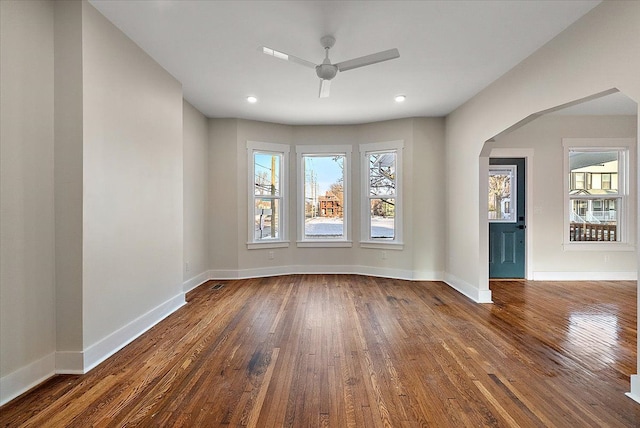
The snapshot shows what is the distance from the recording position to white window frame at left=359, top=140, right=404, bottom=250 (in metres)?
5.89

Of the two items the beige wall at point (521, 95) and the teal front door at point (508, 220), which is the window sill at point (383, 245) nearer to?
the beige wall at point (521, 95)

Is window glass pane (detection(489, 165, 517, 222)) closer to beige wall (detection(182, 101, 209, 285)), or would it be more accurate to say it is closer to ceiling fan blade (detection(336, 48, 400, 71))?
ceiling fan blade (detection(336, 48, 400, 71))

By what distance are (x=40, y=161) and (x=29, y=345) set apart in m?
1.25

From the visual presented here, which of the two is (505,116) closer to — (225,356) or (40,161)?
(225,356)

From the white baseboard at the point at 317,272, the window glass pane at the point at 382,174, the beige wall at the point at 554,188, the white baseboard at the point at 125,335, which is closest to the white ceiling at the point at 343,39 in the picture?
the window glass pane at the point at 382,174

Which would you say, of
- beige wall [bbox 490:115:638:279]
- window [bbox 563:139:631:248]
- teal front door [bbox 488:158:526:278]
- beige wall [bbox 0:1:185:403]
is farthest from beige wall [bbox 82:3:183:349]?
window [bbox 563:139:631:248]

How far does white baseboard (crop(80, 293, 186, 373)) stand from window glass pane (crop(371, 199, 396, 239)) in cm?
353

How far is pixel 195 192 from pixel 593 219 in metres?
6.72

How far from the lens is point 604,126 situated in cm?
584

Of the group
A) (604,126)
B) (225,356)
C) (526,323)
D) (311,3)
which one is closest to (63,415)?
(225,356)

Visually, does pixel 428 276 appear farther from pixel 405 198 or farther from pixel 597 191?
pixel 597 191

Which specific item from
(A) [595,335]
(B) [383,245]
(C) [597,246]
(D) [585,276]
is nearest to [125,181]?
(B) [383,245]

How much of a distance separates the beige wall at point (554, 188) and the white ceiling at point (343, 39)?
2273 mm

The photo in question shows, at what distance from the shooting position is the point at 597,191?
592cm
